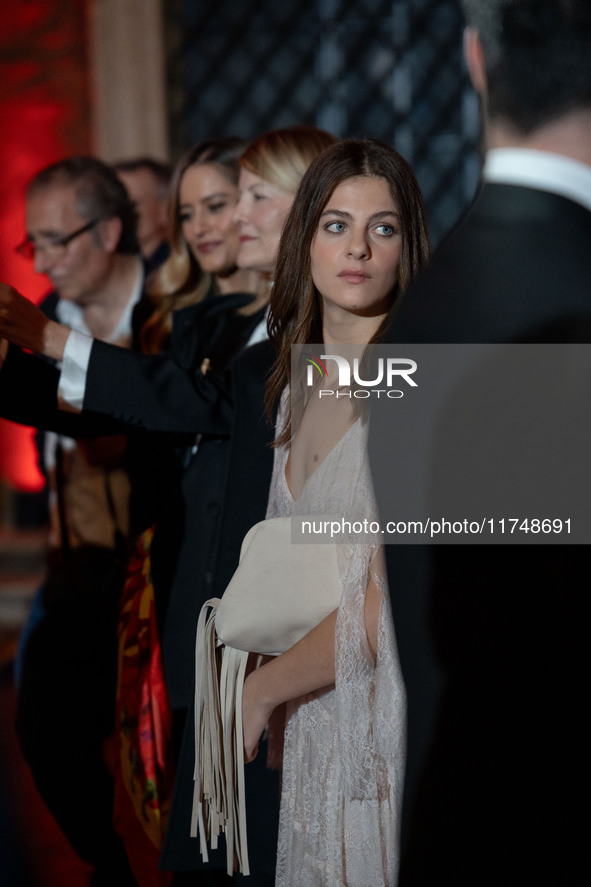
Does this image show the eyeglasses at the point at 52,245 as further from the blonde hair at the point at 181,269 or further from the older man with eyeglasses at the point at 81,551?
the blonde hair at the point at 181,269

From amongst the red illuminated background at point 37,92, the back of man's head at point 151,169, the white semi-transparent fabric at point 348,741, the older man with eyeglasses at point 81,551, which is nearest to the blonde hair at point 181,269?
the older man with eyeglasses at point 81,551

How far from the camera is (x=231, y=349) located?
141 centimetres

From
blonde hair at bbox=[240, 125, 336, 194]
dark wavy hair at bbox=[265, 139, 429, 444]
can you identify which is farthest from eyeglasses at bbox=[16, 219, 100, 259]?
dark wavy hair at bbox=[265, 139, 429, 444]

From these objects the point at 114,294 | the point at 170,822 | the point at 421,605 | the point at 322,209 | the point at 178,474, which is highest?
the point at 114,294

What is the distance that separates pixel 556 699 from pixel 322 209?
24.0 inches

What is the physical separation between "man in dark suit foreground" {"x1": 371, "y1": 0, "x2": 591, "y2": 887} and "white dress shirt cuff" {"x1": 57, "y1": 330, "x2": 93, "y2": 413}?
59 cm

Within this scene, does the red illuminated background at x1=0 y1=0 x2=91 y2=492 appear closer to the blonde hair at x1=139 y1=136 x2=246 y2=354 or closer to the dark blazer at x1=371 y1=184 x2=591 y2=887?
the blonde hair at x1=139 y1=136 x2=246 y2=354

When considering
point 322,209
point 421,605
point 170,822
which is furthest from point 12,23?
point 421,605

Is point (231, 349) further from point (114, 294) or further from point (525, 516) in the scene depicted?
point (525, 516)

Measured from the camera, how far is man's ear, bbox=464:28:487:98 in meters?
0.64

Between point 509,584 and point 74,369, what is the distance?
694mm

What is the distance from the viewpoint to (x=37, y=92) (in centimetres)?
365

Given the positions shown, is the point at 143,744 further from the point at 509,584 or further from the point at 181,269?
the point at 181,269

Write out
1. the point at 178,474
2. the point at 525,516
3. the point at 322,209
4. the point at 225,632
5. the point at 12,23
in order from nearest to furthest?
the point at 525,516 → the point at 225,632 → the point at 322,209 → the point at 178,474 → the point at 12,23
